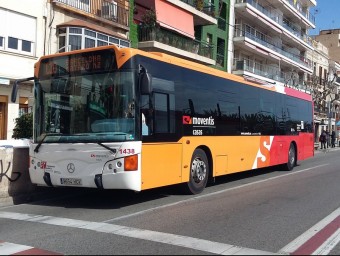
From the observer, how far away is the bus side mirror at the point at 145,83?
27.9 ft

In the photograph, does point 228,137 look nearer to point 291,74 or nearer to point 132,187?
point 132,187

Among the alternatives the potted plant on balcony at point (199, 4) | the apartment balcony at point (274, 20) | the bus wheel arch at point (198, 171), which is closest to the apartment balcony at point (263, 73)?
the apartment balcony at point (274, 20)

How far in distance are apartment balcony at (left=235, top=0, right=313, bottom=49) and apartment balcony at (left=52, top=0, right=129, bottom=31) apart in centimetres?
1741

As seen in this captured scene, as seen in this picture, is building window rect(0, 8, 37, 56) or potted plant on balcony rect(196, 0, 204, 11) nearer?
building window rect(0, 8, 37, 56)

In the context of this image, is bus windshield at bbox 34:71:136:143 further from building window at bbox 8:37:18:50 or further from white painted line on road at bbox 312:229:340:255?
building window at bbox 8:37:18:50

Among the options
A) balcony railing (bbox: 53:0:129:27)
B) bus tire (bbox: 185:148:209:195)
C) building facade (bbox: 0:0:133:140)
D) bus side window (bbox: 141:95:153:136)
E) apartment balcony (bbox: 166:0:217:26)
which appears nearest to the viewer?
Result: bus side window (bbox: 141:95:153:136)

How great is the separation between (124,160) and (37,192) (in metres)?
3.08

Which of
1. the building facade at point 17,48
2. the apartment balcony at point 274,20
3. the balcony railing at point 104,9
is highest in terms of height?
the apartment balcony at point 274,20

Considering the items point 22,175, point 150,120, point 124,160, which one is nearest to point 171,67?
point 150,120

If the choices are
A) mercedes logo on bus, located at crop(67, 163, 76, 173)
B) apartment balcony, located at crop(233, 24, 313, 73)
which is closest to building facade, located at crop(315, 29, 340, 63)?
apartment balcony, located at crop(233, 24, 313, 73)

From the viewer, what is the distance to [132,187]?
332 inches

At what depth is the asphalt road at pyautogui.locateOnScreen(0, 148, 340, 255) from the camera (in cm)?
603

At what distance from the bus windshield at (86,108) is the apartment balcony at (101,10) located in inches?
534

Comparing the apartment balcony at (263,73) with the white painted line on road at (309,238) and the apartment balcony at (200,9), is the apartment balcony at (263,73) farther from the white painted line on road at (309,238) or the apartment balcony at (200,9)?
the white painted line on road at (309,238)
